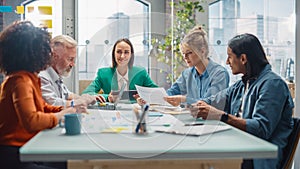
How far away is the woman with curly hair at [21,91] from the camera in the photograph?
1477mm

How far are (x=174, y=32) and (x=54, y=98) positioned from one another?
2026 mm

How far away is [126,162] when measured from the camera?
132 centimetres

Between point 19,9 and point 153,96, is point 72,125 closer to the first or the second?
point 153,96

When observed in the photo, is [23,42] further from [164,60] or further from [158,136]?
[164,60]

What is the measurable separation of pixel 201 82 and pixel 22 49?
141cm

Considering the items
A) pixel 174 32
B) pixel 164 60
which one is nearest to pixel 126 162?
pixel 164 60

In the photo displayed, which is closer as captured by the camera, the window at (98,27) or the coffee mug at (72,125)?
the coffee mug at (72,125)

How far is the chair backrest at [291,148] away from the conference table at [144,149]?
47 cm

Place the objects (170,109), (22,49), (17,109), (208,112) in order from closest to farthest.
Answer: (17,109) → (22,49) → (208,112) → (170,109)

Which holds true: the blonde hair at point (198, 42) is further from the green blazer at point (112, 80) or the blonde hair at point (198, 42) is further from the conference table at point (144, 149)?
the conference table at point (144, 149)

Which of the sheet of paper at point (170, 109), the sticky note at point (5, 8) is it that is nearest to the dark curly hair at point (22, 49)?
the sheet of paper at point (170, 109)

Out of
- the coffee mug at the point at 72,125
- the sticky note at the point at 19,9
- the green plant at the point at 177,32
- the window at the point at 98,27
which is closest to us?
the coffee mug at the point at 72,125

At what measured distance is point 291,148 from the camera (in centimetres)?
184

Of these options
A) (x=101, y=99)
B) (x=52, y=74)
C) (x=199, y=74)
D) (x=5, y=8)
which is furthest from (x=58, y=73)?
(x=5, y=8)
